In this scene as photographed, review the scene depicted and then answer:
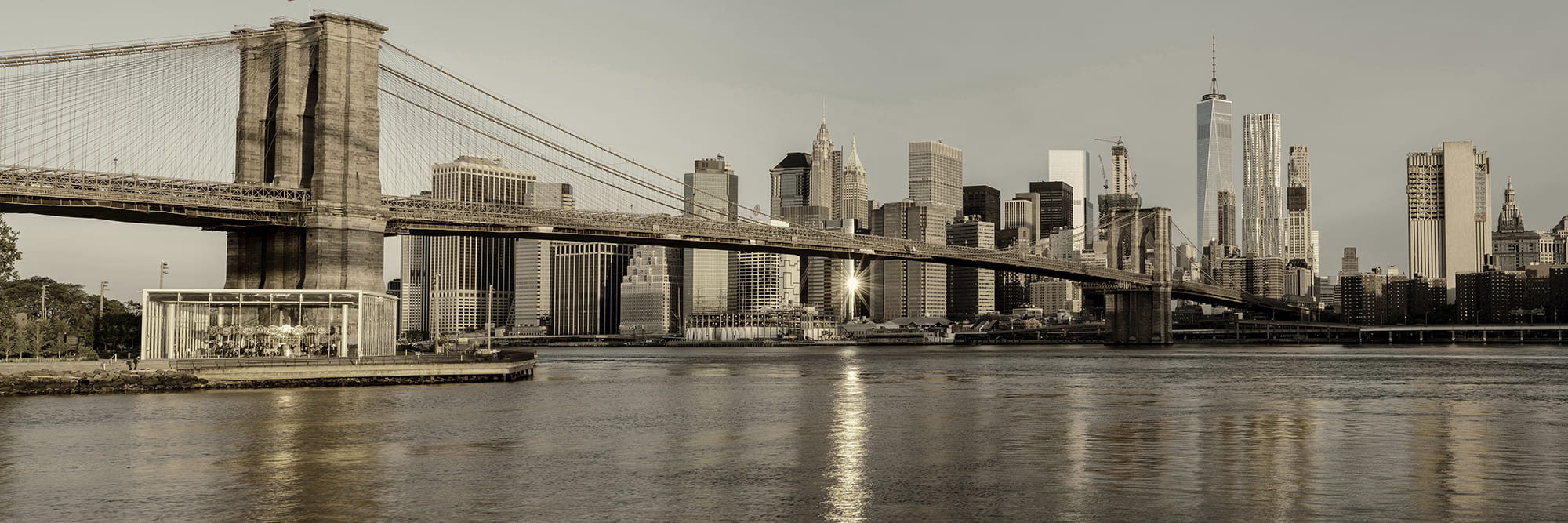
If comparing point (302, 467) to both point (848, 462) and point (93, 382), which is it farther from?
point (93, 382)

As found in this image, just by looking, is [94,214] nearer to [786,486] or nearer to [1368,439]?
[786,486]

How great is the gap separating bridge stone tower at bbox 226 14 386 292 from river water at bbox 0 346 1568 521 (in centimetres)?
1297

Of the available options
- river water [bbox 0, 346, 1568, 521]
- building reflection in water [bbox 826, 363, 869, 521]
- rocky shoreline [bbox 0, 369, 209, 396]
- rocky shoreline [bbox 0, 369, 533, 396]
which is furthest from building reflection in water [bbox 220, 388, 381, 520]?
rocky shoreline [bbox 0, 369, 209, 396]

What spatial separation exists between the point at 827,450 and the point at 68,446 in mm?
20132

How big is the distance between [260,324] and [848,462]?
44.7 m

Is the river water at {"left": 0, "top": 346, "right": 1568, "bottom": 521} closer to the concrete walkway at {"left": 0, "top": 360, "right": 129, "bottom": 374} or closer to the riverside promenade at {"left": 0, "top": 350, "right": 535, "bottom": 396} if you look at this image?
the riverside promenade at {"left": 0, "top": 350, "right": 535, "bottom": 396}

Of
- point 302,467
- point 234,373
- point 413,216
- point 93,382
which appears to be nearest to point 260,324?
point 234,373

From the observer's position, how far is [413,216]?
76312 mm

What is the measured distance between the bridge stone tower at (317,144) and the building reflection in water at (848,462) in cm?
3045

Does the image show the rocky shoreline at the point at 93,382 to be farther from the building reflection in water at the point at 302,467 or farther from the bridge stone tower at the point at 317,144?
the building reflection in water at the point at 302,467

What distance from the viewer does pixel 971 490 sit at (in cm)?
2512

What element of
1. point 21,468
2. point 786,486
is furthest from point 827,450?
point 21,468

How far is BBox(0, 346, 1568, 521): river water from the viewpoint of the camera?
2306cm

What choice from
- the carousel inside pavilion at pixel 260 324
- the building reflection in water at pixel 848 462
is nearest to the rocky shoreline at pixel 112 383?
the carousel inside pavilion at pixel 260 324
